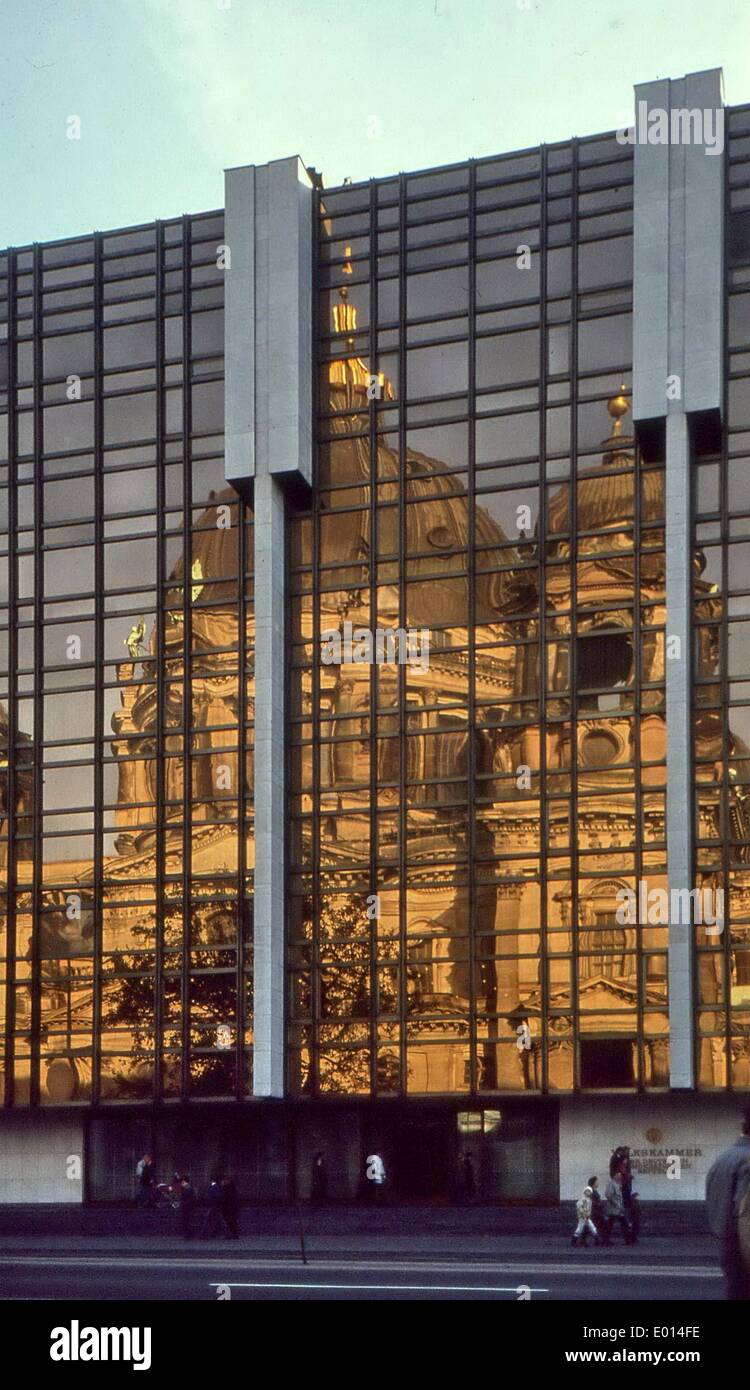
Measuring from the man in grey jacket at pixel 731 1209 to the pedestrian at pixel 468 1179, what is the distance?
37.8 meters

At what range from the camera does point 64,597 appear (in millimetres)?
51062

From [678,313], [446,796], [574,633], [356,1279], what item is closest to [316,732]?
[446,796]

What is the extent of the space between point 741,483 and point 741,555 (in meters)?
2.00

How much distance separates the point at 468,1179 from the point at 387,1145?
2851mm

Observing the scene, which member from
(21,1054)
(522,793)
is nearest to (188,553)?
(522,793)

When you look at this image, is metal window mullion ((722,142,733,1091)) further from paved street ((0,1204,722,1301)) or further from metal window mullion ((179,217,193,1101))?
metal window mullion ((179,217,193,1101))

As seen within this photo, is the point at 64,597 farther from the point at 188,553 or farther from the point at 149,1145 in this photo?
the point at 149,1145

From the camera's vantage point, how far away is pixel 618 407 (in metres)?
46.3

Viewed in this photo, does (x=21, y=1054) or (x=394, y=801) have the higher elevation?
(x=394, y=801)

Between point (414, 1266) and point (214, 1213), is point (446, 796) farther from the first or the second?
point (414, 1266)

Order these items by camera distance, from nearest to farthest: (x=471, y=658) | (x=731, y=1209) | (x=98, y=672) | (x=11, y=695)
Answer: (x=731, y=1209), (x=471, y=658), (x=98, y=672), (x=11, y=695)

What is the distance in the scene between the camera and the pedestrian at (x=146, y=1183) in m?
45.2
